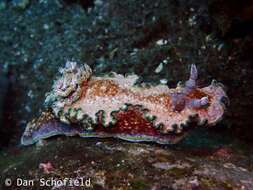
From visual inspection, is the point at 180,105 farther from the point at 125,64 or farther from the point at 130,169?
the point at 125,64

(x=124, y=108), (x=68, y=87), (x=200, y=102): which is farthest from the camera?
(x=68, y=87)

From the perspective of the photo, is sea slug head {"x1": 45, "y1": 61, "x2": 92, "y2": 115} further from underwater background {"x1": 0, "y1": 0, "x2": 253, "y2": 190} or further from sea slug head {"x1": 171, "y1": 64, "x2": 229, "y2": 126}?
sea slug head {"x1": 171, "y1": 64, "x2": 229, "y2": 126}

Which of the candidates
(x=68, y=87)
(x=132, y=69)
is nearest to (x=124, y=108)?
(x=68, y=87)

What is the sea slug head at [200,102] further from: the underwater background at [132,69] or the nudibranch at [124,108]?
the underwater background at [132,69]

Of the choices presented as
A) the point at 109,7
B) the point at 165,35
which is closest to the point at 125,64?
the point at 165,35

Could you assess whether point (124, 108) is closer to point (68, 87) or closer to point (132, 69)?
point (68, 87)

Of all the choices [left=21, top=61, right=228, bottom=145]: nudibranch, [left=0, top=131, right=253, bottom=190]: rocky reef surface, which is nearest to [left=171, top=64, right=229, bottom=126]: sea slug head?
[left=21, top=61, right=228, bottom=145]: nudibranch

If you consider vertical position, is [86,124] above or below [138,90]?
below
